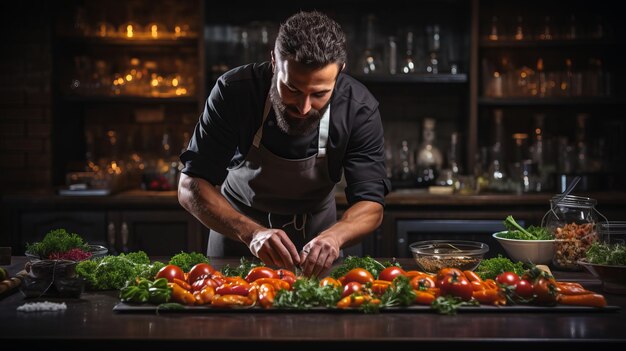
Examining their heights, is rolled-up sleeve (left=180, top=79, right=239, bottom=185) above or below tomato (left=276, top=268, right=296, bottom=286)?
above

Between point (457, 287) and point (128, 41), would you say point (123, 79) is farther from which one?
point (457, 287)

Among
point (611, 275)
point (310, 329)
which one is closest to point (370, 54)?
point (611, 275)

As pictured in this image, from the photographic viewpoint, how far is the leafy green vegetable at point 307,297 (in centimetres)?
188

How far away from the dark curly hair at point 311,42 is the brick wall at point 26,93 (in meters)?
2.62

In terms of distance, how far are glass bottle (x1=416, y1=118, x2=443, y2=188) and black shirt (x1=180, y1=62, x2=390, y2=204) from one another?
179cm

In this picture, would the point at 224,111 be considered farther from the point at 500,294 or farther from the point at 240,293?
the point at 500,294

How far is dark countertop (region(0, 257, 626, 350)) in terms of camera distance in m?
1.67

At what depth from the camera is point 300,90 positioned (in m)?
2.42

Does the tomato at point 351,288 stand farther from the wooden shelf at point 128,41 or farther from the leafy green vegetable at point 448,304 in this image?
the wooden shelf at point 128,41

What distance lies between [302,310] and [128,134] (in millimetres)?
3370

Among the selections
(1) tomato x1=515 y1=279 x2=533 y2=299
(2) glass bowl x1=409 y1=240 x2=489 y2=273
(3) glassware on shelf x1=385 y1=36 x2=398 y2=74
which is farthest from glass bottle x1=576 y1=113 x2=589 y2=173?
(1) tomato x1=515 y1=279 x2=533 y2=299

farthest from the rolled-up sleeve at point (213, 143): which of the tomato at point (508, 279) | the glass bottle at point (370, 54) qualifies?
the glass bottle at point (370, 54)

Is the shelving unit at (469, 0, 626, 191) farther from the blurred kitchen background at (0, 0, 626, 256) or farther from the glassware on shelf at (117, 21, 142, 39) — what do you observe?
the glassware on shelf at (117, 21, 142, 39)

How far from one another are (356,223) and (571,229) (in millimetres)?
707
